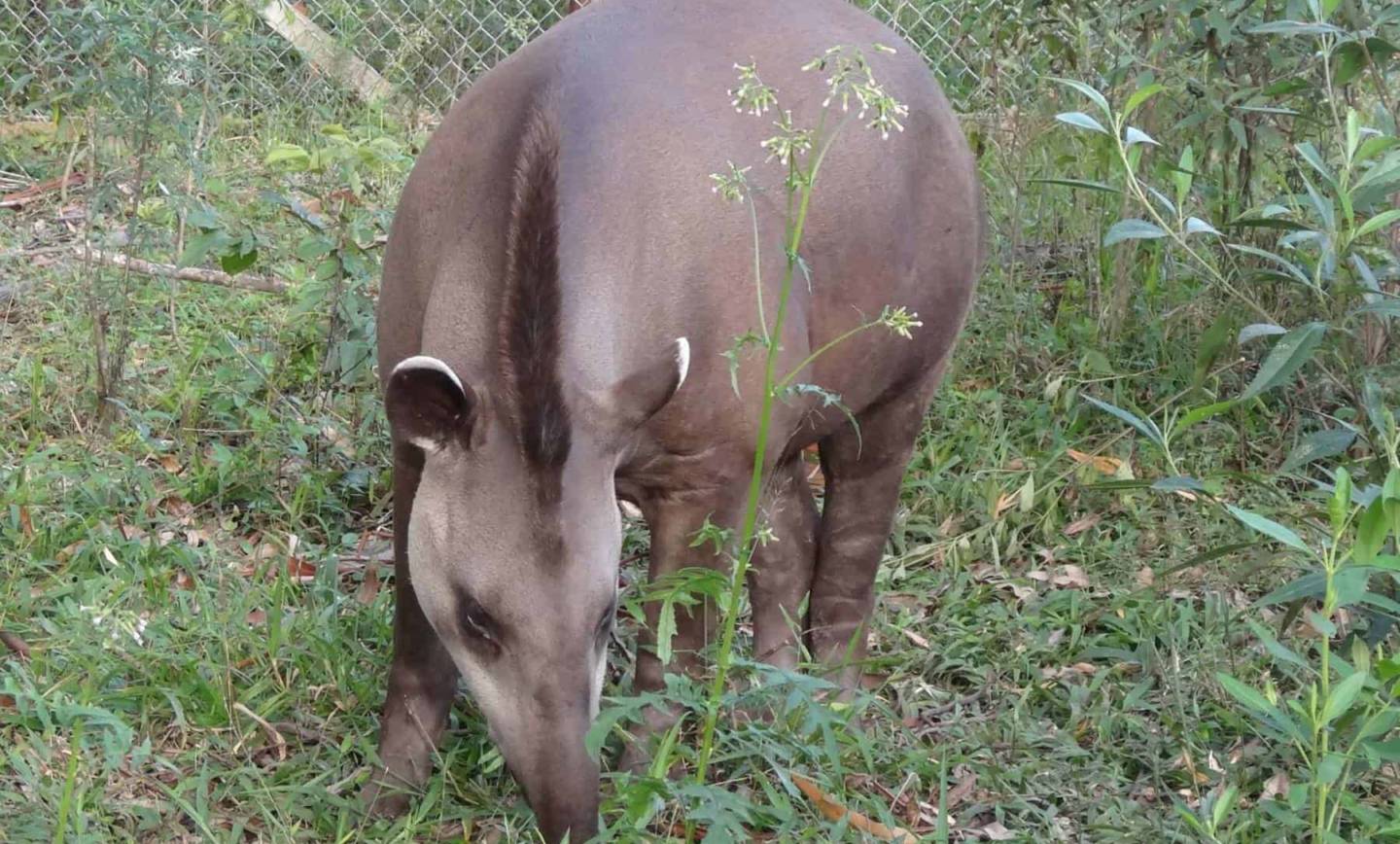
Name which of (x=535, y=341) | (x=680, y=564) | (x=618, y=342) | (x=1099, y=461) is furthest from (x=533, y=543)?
(x=1099, y=461)

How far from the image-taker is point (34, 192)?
8258 millimetres

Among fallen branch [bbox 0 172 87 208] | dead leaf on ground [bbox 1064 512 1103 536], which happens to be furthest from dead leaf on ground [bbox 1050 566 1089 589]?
fallen branch [bbox 0 172 87 208]

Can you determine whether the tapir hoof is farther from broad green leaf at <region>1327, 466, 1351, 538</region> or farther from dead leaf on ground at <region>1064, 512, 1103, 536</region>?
dead leaf on ground at <region>1064, 512, 1103, 536</region>

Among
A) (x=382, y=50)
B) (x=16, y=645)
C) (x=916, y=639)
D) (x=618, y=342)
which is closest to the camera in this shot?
(x=618, y=342)

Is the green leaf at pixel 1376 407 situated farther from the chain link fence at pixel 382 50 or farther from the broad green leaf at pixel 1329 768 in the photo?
the chain link fence at pixel 382 50

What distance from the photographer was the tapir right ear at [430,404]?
343cm

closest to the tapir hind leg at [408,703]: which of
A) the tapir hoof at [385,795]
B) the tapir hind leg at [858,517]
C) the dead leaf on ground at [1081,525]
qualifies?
the tapir hoof at [385,795]

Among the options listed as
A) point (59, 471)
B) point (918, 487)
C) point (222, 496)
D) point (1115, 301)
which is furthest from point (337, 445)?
point (1115, 301)

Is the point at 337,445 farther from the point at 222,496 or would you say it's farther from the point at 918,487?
the point at 918,487

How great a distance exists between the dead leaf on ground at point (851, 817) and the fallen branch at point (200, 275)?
356 centimetres

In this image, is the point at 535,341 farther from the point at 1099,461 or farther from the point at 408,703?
the point at 1099,461

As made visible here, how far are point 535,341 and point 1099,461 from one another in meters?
3.27

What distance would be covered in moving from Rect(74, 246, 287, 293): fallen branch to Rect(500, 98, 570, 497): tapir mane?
3.43 meters

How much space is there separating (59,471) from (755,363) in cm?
273
